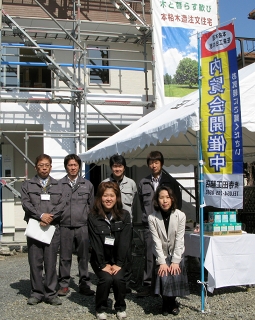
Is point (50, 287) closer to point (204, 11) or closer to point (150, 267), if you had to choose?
point (150, 267)

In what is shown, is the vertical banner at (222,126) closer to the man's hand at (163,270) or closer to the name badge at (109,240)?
the man's hand at (163,270)

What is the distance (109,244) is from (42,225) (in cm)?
85

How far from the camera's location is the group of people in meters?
4.43

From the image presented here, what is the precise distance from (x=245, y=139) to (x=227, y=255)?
3.34 metres

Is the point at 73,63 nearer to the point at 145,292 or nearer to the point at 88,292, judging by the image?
the point at 88,292

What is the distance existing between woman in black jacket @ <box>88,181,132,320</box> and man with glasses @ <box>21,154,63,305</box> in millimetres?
572

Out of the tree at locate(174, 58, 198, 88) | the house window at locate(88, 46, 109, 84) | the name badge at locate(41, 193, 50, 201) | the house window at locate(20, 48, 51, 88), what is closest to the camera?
the name badge at locate(41, 193, 50, 201)

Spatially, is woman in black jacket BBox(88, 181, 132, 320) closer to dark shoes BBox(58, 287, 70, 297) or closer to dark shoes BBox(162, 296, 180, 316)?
dark shoes BBox(162, 296, 180, 316)

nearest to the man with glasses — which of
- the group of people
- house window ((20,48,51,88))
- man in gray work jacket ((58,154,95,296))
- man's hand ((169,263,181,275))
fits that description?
the group of people

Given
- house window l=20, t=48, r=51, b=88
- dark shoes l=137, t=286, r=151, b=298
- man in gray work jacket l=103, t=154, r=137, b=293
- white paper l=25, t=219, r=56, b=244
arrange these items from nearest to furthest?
white paper l=25, t=219, r=56, b=244 < dark shoes l=137, t=286, r=151, b=298 < man in gray work jacket l=103, t=154, r=137, b=293 < house window l=20, t=48, r=51, b=88

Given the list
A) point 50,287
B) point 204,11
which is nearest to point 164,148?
point 50,287

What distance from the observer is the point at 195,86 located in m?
11.9

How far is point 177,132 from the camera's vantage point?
5.13 meters

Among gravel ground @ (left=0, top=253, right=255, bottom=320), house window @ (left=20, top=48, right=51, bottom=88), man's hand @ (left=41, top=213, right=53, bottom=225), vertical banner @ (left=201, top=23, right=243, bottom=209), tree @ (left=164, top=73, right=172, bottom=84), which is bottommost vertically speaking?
gravel ground @ (left=0, top=253, right=255, bottom=320)
